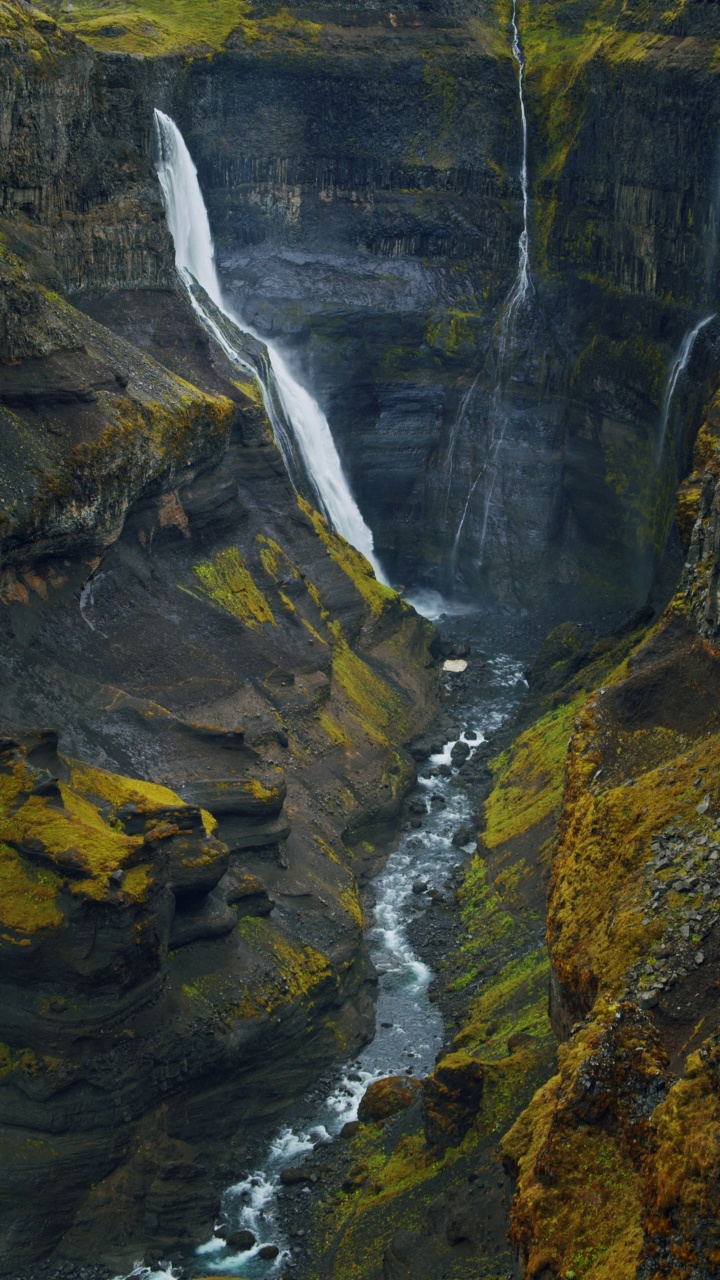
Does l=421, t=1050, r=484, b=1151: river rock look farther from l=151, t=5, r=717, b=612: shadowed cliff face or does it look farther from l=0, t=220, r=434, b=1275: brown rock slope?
l=151, t=5, r=717, b=612: shadowed cliff face

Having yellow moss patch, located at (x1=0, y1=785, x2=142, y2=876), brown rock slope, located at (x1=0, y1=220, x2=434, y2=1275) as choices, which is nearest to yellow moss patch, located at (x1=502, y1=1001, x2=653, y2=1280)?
brown rock slope, located at (x1=0, y1=220, x2=434, y2=1275)

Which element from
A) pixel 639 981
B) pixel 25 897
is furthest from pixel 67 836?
pixel 639 981

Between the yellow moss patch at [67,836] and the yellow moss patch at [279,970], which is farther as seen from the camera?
the yellow moss patch at [279,970]

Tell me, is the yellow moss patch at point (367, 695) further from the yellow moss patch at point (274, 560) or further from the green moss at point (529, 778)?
the green moss at point (529, 778)

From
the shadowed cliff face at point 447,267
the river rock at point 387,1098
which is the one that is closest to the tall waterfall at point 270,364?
the shadowed cliff face at point 447,267

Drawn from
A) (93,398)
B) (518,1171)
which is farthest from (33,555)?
(518,1171)

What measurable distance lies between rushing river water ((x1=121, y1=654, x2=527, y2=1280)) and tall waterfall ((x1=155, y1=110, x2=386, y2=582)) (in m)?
11.2

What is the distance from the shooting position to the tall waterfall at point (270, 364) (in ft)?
186

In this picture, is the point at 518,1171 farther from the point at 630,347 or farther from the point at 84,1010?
the point at 630,347

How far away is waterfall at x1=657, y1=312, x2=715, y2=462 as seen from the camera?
55269 mm

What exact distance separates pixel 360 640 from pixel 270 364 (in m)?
11.6

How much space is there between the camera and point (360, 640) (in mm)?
55156

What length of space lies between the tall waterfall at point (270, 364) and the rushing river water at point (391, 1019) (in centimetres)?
1116

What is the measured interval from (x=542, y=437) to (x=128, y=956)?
39336 mm
